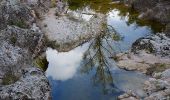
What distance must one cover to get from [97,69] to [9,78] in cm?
795

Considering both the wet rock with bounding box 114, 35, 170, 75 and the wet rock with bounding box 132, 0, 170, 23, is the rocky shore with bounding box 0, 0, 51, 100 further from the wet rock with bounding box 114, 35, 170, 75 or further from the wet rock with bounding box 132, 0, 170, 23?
the wet rock with bounding box 132, 0, 170, 23

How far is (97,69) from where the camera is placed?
2888cm

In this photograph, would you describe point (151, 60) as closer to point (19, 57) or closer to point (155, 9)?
point (155, 9)

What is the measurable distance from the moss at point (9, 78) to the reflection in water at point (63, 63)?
4.07 meters

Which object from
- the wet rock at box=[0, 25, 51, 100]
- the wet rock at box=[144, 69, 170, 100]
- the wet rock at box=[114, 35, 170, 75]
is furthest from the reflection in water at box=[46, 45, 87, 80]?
the wet rock at box=[144, 69, 170, 100]

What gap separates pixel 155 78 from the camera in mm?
25688

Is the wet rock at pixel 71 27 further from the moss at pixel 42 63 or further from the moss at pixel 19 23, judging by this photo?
the moss at pixel 19 23

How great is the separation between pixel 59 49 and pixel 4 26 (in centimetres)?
550

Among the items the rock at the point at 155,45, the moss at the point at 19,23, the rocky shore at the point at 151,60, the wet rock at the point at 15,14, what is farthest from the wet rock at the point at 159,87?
the wet rock at the point at 15,14

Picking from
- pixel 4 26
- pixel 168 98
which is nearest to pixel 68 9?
pixel 4 26

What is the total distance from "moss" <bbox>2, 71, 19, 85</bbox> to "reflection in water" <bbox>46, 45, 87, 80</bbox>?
13.3 feet

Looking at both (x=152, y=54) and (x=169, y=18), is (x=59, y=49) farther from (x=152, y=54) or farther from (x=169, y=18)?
(x=169, y=18)

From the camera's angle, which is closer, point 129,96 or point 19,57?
point 129,96

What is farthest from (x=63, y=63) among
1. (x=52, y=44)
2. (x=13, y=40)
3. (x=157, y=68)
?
(x=157, y=68)
